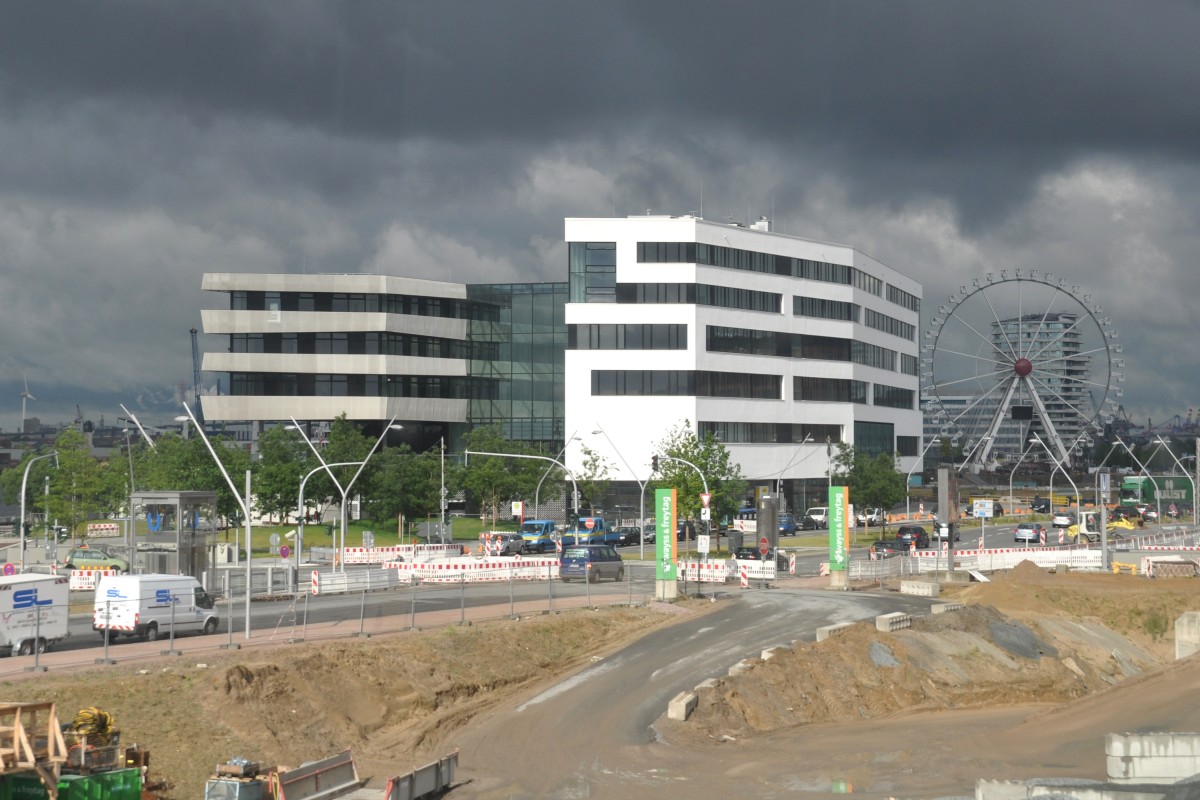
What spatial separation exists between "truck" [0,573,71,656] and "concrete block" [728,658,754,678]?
19707 millimetres

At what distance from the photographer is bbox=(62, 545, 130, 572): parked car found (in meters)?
61.2

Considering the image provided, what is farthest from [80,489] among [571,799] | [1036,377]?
[1036,377]

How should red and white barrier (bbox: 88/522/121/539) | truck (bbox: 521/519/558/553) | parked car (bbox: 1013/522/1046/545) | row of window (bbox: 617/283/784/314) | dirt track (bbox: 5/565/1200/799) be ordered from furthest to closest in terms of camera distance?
1. row of window (bbox: 617/283/784/314)
2. red and white barrier (bbox: 88/522/121/539)
3. parked car (bbox: 1013/522/1046/545)
4. truck (bbox: 521/519/558/553)
5. dirt track (bbox: 5/565/1200/799)

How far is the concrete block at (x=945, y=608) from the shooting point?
47.1 meters

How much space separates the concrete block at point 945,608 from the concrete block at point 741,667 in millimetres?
13601

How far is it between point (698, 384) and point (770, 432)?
10392 mm

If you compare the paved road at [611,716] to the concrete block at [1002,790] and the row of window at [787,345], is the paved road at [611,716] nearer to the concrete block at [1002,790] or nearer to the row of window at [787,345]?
the concrete block at [1002,790]

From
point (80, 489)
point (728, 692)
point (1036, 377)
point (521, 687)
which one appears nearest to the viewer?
point (728, 692)

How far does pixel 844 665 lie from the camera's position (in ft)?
121

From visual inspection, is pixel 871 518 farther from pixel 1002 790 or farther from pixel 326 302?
pixel 1002 790

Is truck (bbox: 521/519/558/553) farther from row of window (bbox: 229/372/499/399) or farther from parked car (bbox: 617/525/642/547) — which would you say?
row of window (bbox: 229/372/499/399)

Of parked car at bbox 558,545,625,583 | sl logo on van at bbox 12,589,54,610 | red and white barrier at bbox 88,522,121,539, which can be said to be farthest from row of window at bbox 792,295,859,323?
sl logo on van at bbox 12,589,54,610

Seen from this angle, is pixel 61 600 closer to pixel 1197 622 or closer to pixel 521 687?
pixel 521 687

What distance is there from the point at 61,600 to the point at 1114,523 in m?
100
